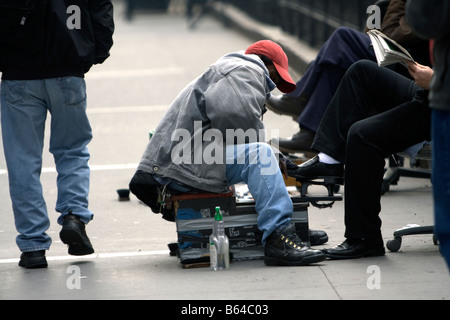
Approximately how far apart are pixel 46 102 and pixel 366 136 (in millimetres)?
1873

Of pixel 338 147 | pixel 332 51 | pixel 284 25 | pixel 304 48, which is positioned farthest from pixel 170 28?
pixel 338 147

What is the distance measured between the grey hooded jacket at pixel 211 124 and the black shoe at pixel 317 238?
74 cm

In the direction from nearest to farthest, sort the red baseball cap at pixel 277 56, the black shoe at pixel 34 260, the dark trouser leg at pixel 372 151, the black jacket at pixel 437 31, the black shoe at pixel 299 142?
the black jacket at pixel 437 31, the dark trouser leg at pixel 372 151, the black shoe at pixel 34 260, the red baseball cap at pixel 277 56, the black shoe at pixel 299 142

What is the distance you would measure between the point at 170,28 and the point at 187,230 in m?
18.6

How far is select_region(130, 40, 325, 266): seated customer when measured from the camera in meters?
5.19

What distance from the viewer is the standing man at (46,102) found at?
5289 mm

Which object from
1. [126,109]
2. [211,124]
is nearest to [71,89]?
[211,124]

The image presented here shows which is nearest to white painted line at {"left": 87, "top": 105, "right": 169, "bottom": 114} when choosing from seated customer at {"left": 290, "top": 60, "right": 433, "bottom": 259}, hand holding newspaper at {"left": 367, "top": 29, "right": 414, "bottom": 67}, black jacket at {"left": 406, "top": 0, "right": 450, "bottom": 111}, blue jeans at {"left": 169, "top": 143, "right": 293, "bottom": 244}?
seated customer at {"left": 290, "top": 60, "right": 433, "bottom": 259}

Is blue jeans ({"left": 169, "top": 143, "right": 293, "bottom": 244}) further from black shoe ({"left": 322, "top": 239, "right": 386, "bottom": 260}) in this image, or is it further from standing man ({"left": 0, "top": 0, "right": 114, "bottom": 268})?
standing man ({"left": 0, "top": 0, "right": 114, "bottom": 268})

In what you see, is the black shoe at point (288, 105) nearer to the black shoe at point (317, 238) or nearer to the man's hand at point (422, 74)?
the black shoe at point (317, 238)

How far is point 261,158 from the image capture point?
5.21m

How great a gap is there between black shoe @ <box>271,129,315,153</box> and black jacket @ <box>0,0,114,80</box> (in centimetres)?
231

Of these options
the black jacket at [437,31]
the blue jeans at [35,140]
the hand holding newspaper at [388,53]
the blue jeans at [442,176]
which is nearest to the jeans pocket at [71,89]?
the blue jeans at [35,140]

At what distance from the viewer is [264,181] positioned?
5.21 m
